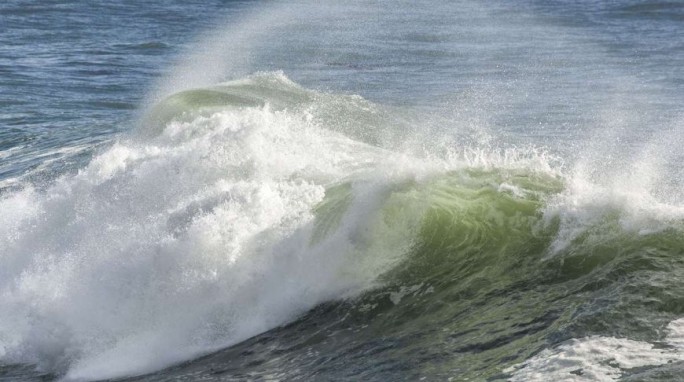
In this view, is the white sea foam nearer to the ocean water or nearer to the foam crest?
the ocean water

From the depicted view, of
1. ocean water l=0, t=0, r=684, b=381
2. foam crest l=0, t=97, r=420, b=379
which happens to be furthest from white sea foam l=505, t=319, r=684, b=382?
foam crest l=0, t=97, r=420, b=379

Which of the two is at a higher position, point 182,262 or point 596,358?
point 596,358

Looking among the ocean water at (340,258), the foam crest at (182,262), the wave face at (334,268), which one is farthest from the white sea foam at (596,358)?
the foam crest at (182,262)

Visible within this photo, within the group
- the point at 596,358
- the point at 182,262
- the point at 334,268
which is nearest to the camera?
the point at 596,358

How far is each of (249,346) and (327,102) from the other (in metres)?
9.37

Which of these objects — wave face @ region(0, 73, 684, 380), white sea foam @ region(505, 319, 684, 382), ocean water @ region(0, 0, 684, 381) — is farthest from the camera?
wave face @ region(0, 73, 684, 380)

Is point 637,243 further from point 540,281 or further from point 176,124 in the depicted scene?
point 176,124

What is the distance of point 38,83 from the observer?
24172 mm

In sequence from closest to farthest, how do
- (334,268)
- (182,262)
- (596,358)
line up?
(596,358)
(334,268)
(182,262)

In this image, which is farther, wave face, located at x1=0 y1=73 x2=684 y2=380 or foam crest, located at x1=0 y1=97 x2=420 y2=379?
foam crest, located at x1=0 y1=97 x2=420 y2=379

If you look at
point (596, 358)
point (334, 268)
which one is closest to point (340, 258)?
point (334, 268)

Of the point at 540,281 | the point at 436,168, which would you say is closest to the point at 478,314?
the point at 540,281

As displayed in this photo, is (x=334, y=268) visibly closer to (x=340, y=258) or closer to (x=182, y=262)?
(x=340, y=258)

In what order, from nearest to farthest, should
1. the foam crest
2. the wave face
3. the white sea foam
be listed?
the white sea foam → the wave face → the foam crest
